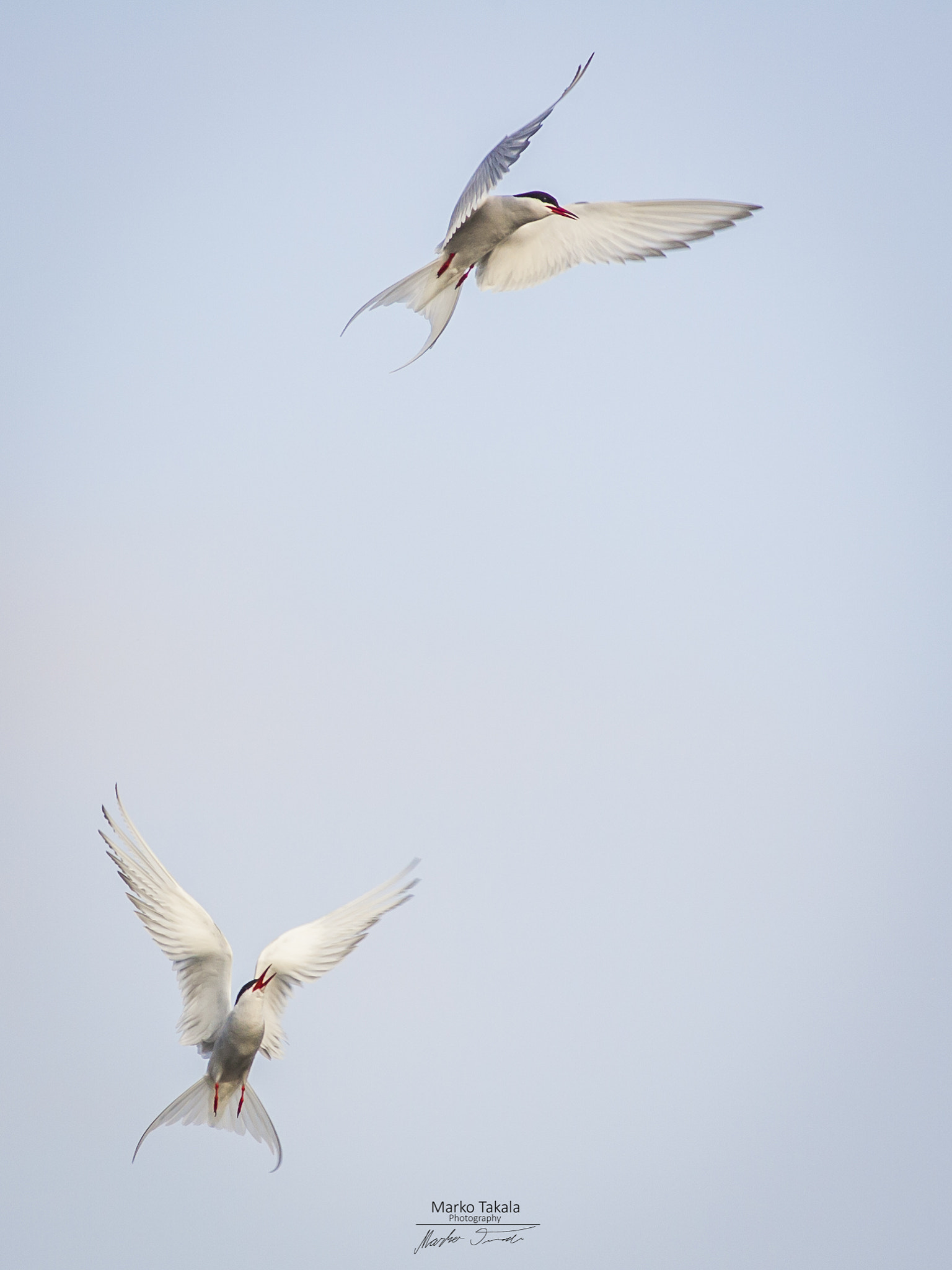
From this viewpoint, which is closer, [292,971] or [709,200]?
[709,200]

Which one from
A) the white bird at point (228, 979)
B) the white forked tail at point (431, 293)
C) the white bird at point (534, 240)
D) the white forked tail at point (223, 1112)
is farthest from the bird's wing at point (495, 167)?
the white forked tail at point (223, 1112)

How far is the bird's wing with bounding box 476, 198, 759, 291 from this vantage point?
13.2 ft

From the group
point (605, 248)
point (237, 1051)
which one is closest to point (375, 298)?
point (605, 248)

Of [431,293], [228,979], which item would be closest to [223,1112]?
[228,979]

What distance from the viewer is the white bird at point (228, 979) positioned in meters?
4.13

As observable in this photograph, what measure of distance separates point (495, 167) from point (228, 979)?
8.64 feet

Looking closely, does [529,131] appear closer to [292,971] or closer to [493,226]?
[493,226]

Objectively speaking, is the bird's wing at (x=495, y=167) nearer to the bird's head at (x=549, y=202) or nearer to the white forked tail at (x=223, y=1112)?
the bird's head at (x=549, y=202)

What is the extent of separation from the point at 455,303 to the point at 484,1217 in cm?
399

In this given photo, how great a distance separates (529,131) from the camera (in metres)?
3.25

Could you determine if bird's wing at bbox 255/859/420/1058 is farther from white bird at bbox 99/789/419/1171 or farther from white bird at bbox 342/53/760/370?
white bird at bbox 342/53/760/370

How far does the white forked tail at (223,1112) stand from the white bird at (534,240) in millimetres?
2439

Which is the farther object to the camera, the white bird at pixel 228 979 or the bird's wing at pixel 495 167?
the white bird at pixel 228 979

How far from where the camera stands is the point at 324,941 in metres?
4.32
